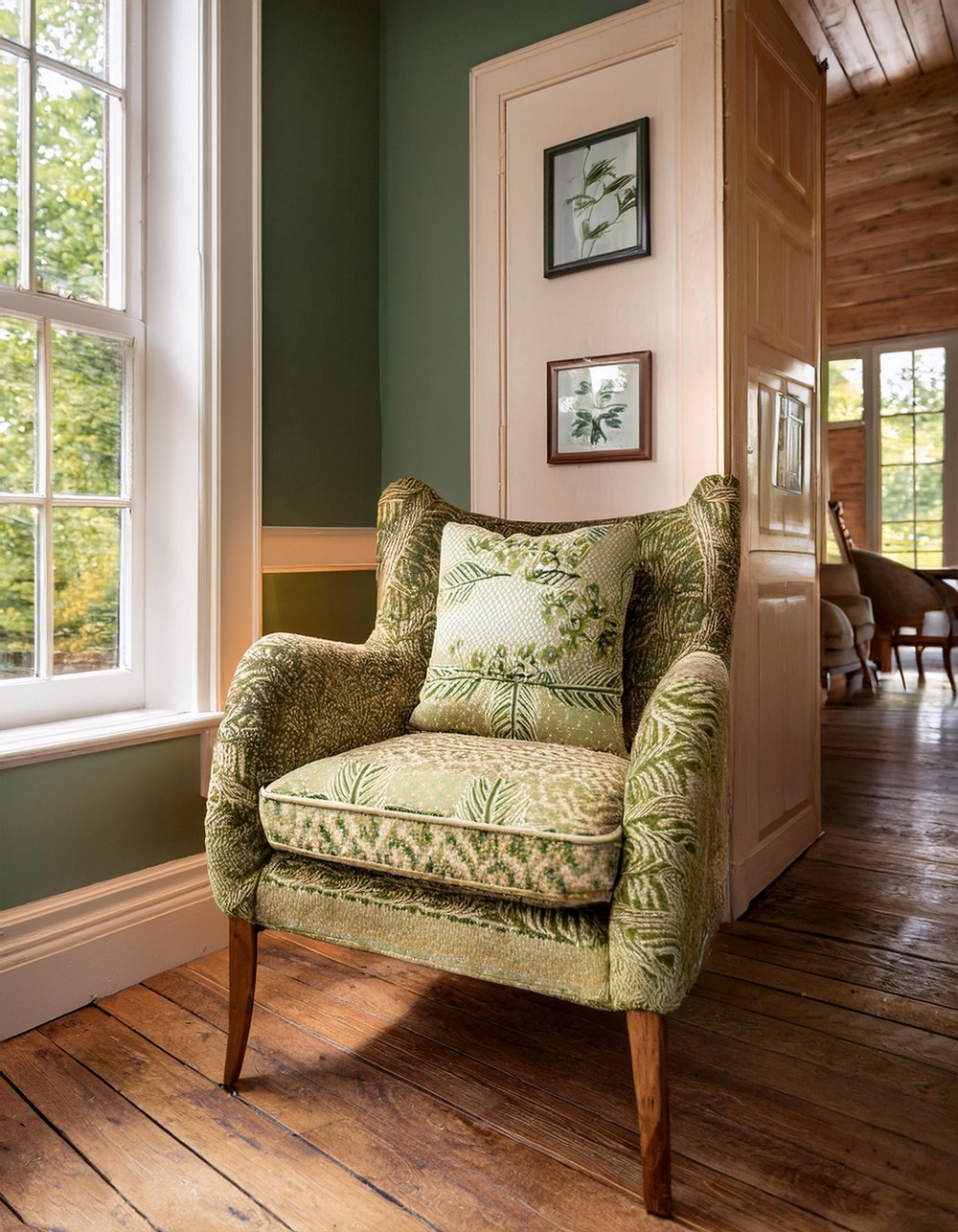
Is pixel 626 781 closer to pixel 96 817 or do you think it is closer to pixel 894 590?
pixel 96 817

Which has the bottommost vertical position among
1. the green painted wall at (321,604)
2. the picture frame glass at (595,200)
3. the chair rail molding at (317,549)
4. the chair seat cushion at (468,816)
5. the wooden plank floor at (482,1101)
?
the wooden plank floor at (482,1101)

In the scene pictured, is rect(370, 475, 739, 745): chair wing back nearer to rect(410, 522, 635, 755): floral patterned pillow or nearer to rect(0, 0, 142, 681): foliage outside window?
rect(410, 522, 635, 755): floral patterned pillow

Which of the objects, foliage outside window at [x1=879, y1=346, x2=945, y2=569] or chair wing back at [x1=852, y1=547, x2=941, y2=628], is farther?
foliage outside window at [x1=879, y1=346, x2=945, y2=569]

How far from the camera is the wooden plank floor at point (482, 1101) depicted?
1.22 m

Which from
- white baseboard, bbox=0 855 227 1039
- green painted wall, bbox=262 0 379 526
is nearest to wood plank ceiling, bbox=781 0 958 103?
green painted wall, bbox=262 0 379 526

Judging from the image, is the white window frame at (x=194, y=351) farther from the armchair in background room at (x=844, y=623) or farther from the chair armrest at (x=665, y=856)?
the armchair in background room at (x=844, y=623)

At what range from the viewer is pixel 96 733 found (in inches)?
72.7

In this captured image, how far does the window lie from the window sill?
6.62 meters

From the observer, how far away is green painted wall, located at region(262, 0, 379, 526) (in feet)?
7.51

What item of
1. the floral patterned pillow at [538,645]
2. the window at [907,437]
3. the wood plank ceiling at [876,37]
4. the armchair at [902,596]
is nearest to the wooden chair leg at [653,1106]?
the floral patterned pillow at [538,645]

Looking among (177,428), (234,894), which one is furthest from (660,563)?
(177,428)

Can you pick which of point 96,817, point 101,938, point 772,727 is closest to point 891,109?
point 772,727

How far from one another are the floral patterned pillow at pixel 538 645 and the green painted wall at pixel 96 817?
2.01ft

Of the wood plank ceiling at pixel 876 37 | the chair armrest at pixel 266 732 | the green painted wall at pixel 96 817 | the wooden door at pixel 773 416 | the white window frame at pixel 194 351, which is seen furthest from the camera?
the wood plank ceiling at pixel 876 37
